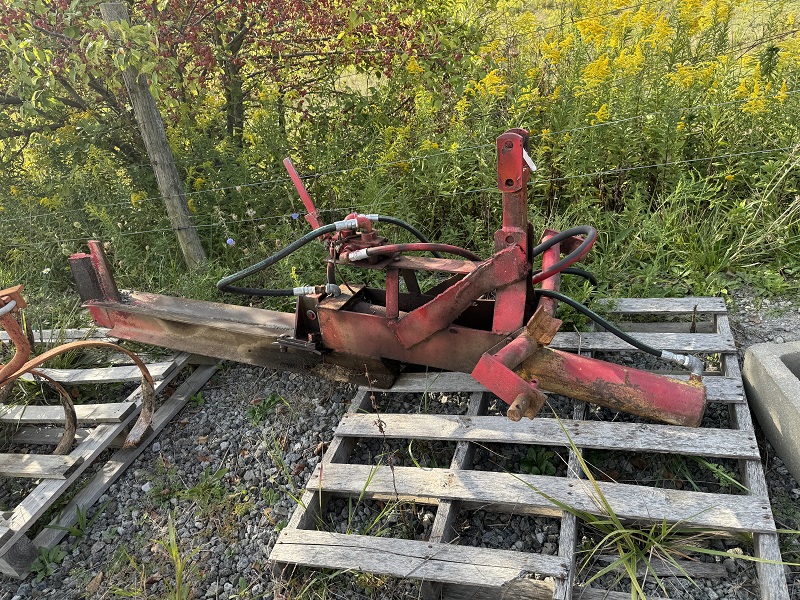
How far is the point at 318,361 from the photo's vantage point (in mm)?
2906

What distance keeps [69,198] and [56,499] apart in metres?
2.76

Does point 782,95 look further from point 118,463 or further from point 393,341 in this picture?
point 118,463

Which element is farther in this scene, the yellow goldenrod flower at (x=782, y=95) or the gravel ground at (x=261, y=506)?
the yellow goldenrod flower at (x=782, y=95)

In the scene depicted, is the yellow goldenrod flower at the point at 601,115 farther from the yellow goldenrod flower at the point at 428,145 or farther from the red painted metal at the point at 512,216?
the red painted metal at the point at 512,216

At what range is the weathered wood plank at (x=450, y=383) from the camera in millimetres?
2577

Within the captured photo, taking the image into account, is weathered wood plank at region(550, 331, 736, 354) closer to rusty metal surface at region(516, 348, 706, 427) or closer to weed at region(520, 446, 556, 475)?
weed at region(520, 446, 556, 475)

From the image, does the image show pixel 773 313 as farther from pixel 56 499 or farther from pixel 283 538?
pixel 56 499

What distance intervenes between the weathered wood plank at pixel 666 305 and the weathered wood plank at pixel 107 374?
2.51 meters

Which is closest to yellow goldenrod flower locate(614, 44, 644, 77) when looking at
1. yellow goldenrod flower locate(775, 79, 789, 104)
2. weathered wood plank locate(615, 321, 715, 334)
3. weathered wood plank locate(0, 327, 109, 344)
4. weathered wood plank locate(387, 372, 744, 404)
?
yellow goldenrod flower locate(775, 79, 789, 104)

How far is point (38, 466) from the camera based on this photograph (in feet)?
8.84

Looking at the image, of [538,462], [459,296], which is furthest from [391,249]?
[538,462]

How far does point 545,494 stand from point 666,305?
1.47 m

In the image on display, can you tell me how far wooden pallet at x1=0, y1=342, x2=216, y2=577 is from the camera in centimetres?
246

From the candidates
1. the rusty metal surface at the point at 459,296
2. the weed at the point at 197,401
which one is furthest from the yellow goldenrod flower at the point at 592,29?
the weed at the point at 197,401
